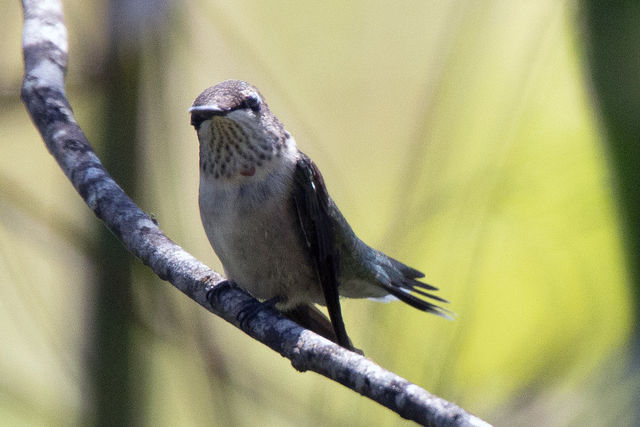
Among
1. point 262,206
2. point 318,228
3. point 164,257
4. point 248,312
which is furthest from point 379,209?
point 164,257

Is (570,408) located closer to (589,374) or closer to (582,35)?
(589,374)

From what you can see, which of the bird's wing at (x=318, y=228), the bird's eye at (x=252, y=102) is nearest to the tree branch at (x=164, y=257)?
the bird's wing at (x=318, y=228)

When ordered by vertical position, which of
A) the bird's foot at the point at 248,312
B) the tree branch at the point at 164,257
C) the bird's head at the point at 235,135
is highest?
the bird's head at the point at 235,135

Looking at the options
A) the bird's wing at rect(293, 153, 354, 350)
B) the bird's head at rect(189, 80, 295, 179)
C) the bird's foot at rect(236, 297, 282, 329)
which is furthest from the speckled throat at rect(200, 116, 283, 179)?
the bird's foot at rect(236, 297, 282, 329)

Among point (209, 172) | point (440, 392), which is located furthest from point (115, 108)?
point (440, 392)

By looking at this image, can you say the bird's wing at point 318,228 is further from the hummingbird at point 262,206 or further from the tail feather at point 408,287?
the tail feather at point 408,287

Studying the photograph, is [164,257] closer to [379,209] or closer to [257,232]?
[257,232]

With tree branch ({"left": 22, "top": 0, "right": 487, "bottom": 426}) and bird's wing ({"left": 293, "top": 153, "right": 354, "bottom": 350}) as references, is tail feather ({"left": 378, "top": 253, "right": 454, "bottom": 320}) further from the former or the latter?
tree branch ({"left": 22, "top": 0, "right": 487, "bottom": 426})
